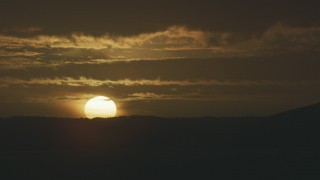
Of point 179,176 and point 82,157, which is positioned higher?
point 82,157

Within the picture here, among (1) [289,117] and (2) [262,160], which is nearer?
(2) [262,160]

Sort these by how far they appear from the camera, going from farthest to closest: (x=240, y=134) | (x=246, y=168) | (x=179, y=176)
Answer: (x=240, y=134)
(x=246, y=168)
(x=179, y=176)

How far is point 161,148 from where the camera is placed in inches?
2467

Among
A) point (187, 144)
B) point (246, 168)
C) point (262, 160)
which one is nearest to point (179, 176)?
point (246, 168)

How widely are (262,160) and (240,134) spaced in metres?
20.3

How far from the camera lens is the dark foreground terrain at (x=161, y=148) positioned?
141ft

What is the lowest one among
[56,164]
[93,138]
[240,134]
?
[56,164]

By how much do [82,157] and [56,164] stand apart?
4.86m

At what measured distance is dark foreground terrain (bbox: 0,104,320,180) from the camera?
141 ft

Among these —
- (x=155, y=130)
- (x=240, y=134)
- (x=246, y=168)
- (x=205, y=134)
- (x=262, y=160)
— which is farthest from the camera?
(x=155, y=130)

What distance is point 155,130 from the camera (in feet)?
278

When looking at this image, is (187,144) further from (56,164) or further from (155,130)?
(56,164)

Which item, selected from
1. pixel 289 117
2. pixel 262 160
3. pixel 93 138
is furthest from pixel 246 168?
pixel 93 138

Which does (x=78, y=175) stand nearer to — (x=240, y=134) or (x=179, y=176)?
(x=179, y=176)
